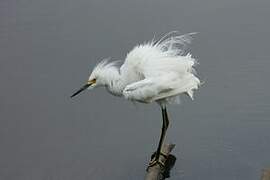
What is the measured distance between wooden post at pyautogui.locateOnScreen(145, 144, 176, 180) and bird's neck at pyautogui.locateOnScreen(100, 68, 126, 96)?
0.46 metres

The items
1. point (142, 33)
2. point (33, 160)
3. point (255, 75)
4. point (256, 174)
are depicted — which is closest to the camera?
point (256, 174)

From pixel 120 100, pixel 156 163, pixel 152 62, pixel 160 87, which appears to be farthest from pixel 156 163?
pixel 120 100

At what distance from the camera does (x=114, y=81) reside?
337cm

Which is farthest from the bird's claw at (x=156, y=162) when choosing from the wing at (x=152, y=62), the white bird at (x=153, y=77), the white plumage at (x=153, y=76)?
the wing at (x=152, y=62)

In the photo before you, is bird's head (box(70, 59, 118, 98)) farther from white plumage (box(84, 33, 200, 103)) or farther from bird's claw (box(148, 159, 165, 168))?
bird's claw (box(148, 159, 165, 168))

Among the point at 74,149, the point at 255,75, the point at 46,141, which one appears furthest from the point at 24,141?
the point at 255,75

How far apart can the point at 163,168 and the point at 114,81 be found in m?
0.62

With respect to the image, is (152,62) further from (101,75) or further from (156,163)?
(156,163)

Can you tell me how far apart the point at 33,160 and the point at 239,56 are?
1777mm

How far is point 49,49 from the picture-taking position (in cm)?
465

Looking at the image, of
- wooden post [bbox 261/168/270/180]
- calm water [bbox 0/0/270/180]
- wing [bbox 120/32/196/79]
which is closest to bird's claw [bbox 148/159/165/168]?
calm water [bbox 0/0/270/180]

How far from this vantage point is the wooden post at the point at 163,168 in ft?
10.4

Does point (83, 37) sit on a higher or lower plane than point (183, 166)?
higher

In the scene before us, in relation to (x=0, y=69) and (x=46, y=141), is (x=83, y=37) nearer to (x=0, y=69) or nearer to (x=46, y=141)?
(x=0, y=69)
